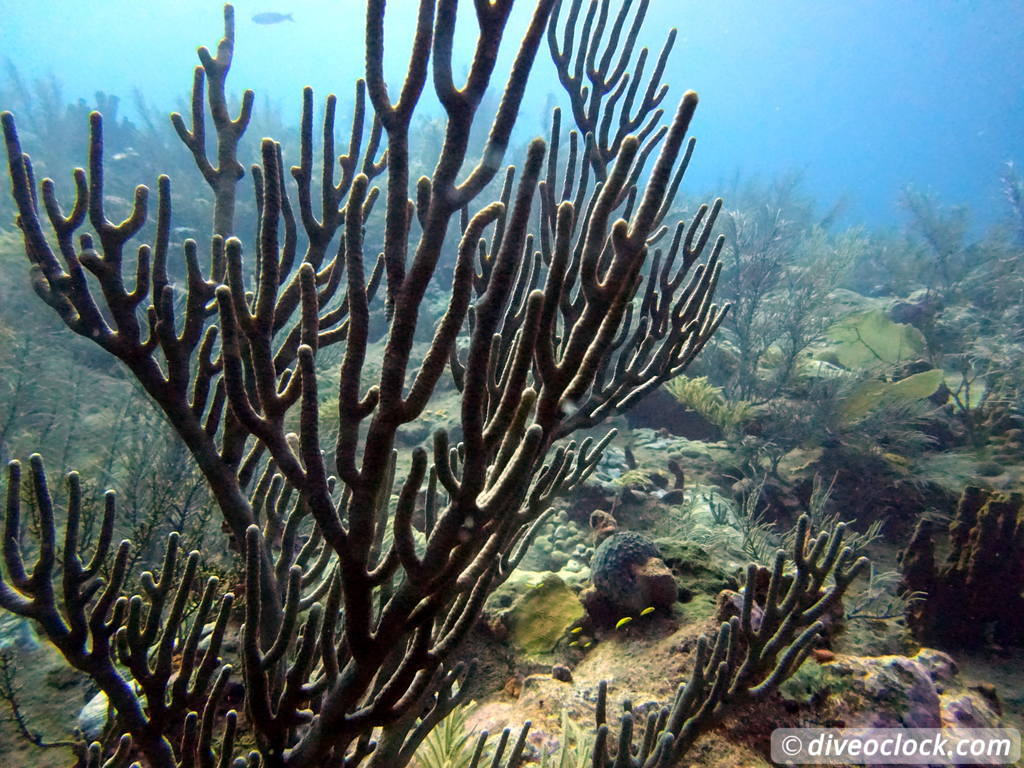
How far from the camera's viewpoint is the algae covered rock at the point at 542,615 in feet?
12.0

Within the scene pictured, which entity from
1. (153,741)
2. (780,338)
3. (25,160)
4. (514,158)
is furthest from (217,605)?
(514,158)

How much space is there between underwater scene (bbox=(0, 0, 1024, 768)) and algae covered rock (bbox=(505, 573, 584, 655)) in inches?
0.8

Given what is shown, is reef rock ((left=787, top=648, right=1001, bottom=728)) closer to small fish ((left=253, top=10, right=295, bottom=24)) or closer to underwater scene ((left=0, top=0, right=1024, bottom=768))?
underwater scene ((left=0, top=0, right=1024, bottom=768))

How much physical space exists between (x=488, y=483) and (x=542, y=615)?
284 centimetres

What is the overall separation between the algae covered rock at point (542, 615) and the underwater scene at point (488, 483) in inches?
→ 0.8

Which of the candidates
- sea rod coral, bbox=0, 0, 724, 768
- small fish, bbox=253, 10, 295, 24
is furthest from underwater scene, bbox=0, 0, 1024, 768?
small fish, bbox=253, 10, 295, 24

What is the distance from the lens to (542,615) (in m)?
3.80

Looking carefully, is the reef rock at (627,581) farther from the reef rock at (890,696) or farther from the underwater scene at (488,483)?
the reef rock at (890,696)

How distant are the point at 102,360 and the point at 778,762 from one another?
12.6m

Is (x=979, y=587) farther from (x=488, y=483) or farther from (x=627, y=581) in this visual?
(x=488, y=483)

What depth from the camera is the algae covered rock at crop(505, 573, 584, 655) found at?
3666 millimetres

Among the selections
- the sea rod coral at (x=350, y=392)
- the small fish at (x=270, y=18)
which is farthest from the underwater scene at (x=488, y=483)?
the small fish at (x=270, y=18)

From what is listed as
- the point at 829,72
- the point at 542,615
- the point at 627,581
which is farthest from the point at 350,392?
the point at 829,72

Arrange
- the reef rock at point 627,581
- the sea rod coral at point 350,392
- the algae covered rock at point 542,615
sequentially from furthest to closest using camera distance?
the algae covered rock at point 542,615, the reef rock at point 627,581, the sea rod coral at point 350,392
